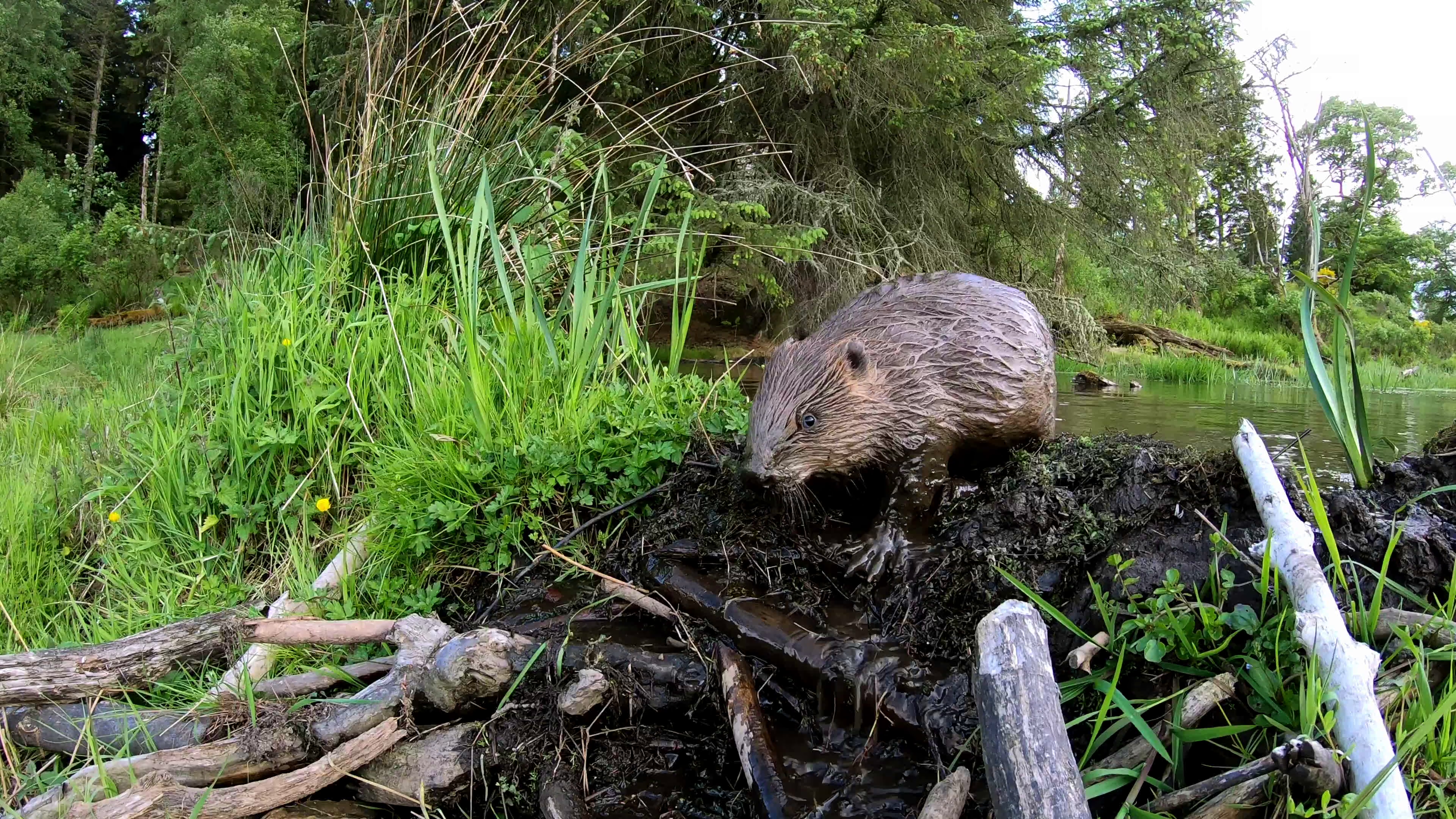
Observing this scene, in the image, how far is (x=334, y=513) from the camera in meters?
3.15

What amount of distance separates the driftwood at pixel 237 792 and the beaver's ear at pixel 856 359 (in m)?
1.74

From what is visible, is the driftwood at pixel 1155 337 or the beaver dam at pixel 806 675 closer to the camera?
the beaver dam at pixel 806 675

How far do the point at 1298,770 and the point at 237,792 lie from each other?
2.20 meters

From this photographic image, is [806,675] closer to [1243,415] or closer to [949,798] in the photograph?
[949,798]

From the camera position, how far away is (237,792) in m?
1.86

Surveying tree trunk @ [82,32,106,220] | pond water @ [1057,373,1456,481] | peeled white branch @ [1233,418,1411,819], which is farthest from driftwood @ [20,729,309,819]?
tree trunk @ [82,32,106,220]

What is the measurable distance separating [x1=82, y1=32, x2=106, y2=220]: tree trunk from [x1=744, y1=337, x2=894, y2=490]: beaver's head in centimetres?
1906

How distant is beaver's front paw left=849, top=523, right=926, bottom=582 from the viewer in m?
2.38

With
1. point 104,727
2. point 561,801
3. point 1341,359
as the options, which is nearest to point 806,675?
point 561,801

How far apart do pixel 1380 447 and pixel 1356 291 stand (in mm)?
21489

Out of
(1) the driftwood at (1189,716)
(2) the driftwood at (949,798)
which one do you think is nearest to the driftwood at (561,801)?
(2) the driftwood at (949,798)

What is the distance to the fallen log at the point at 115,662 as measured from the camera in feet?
7.33

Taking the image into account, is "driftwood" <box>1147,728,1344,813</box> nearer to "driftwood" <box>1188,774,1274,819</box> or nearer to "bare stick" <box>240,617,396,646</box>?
"driftwood" <box>1188,774,1274,819</box>

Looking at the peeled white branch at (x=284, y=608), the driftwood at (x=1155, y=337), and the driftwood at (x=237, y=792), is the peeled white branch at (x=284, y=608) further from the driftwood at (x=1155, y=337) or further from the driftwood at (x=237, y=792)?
the driftwood at (x=1155, y=337)
